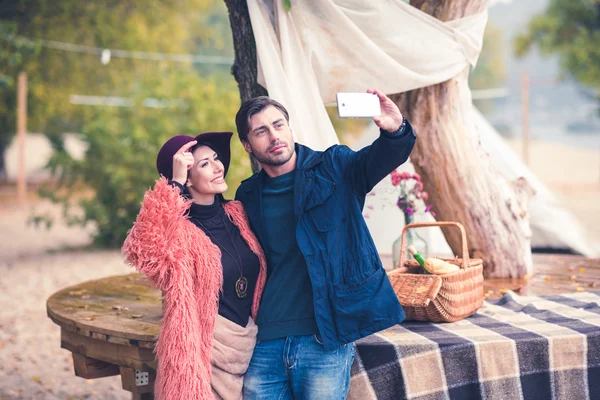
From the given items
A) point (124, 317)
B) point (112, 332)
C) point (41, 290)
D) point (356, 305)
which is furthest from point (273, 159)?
point (41, 290)

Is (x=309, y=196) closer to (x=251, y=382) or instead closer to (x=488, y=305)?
(x=251, y=382)

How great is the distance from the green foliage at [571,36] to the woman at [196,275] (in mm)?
12468

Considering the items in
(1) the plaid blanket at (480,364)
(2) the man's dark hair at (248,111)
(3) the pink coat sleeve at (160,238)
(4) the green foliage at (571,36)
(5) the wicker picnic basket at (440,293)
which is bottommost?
(1) the plaid blanket at (480,364)

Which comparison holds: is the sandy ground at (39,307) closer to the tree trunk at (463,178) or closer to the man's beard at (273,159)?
the tree trunk at (463,178)

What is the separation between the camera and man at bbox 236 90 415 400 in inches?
92.0

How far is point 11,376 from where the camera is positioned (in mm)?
4883

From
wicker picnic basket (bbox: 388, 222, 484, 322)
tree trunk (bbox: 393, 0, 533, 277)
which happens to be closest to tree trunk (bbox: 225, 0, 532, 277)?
tree trunk (bbox: 393, 0, 533, 277)

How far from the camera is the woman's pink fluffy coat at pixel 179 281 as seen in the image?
2326 millimetres

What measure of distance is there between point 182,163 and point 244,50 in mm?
Answer: 1315

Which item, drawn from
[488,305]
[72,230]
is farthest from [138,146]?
[488,305]

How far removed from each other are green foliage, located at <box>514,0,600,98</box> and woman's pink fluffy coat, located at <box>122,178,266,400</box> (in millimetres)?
12615

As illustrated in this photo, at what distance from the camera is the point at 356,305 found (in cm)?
235

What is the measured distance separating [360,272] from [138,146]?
24.4 ft

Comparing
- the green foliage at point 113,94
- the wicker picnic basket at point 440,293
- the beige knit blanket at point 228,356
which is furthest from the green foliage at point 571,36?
the beige knit blanket at point 228,356
